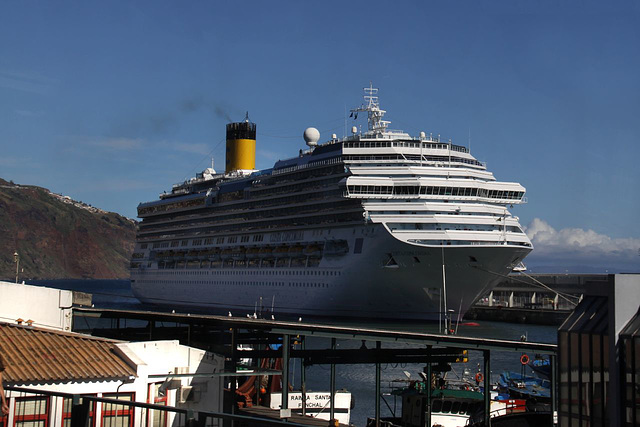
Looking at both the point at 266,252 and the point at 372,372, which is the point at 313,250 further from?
the point at 372,372

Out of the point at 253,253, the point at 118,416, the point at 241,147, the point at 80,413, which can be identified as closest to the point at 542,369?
the point at 253,253

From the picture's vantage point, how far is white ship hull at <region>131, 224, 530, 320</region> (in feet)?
178

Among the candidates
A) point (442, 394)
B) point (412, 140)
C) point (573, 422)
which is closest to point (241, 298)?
point (412, 140)

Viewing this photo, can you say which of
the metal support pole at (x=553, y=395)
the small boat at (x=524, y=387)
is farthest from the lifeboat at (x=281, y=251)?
the metal support pole at (x=553, y=395)

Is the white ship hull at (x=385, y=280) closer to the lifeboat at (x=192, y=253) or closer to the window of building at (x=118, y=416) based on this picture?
the lifeboat at (x=192, y=253)

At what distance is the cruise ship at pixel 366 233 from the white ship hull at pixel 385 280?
0.24ft

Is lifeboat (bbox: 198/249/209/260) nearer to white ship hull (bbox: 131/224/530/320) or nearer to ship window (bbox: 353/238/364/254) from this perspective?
white ship hull (bbox: 131/224/530/320)

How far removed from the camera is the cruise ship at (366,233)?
54969 millimetres

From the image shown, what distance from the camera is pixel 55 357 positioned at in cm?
1673

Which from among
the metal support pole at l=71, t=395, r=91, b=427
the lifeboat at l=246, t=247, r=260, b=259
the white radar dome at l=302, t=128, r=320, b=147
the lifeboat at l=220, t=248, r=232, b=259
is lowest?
the metal support pole at l=71, t=395, r=91, b=427

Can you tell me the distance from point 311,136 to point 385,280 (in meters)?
27.3

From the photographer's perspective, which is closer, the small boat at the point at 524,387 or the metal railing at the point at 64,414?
the metal railing at the point at 64,414

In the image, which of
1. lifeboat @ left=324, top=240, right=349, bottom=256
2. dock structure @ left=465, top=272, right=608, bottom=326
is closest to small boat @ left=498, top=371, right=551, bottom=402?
lifeboat @ left=324, top=240, right=349, bottom=256

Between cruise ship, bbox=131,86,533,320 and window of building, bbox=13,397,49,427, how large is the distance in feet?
106
